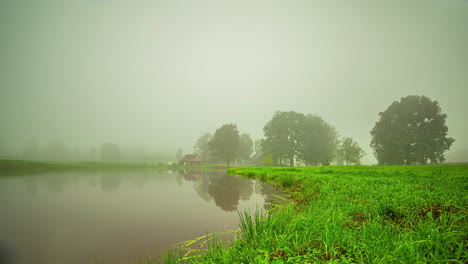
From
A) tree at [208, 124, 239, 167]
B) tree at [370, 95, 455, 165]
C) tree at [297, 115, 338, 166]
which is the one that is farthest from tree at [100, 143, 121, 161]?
tree at [370, 95, 455, 165]

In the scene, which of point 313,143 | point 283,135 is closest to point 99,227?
point 283,135

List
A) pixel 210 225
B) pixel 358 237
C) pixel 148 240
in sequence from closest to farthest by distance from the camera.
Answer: pixel 358 237 < pixel 148 240 < pixel 210 225

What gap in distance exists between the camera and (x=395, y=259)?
149 centimetres

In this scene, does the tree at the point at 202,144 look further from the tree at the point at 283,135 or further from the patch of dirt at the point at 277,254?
the patch of dirt at the point at 277,254

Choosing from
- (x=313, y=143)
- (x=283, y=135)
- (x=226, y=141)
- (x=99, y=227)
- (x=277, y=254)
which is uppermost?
(x=283, y=135)

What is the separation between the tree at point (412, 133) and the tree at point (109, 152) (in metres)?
98.9

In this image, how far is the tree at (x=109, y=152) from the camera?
8178cm

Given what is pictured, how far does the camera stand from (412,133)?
1230 inches

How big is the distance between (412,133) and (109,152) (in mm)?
104870

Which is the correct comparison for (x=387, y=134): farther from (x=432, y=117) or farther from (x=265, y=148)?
(x=265, y=148)

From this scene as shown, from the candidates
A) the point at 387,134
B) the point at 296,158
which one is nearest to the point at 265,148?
the point at 296,158

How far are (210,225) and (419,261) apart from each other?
10.1 feet

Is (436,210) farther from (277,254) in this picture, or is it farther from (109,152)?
(109,152)

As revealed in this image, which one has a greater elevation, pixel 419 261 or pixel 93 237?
pixel 419 261
